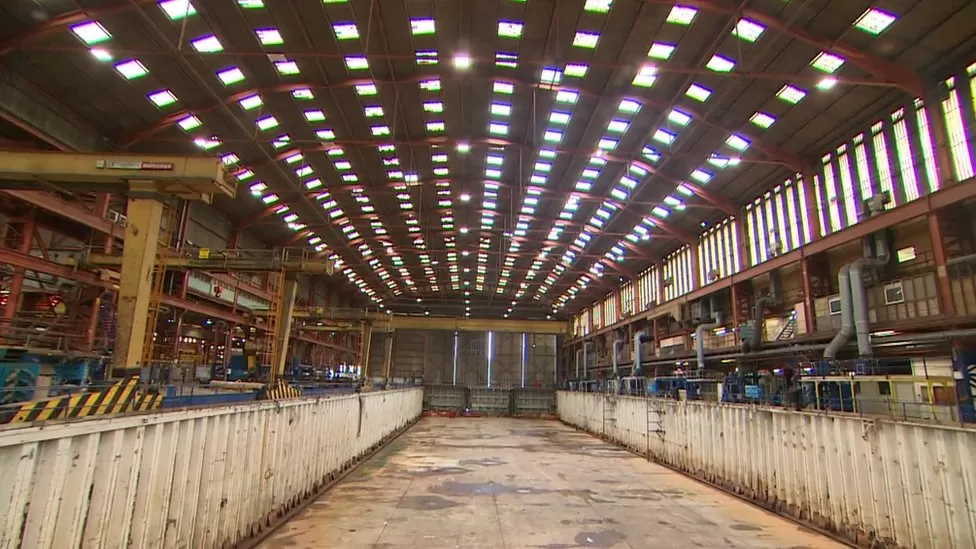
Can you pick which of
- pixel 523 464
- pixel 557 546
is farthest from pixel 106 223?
pixel 557 546

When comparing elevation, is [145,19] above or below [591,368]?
above

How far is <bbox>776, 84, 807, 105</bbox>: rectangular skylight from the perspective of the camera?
18047 millimetres

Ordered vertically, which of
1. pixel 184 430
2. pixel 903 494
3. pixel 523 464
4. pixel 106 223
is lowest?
pixel 523 464

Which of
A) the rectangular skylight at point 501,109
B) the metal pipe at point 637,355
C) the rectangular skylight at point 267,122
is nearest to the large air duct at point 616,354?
the metal pipe at point 637,355

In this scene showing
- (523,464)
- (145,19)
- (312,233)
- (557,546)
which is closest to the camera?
(557,546)

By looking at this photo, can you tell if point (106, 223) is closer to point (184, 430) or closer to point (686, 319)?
point (184, 430)

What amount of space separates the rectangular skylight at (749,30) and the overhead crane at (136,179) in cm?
1646

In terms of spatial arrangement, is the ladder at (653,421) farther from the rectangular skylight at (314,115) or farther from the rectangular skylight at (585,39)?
the rectangular skylight at (314,115)

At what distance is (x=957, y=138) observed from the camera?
1559 cm

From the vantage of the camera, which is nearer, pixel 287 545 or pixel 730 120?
pixel 287 545

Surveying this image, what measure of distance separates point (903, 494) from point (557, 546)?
574cm

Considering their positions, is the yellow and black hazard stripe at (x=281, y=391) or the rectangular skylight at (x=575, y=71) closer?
the yellow and black hazard stripe at (x=281, y=391)

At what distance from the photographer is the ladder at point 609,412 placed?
1040 inches

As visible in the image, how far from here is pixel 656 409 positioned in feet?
64.6
